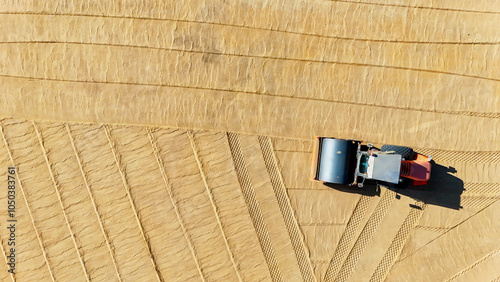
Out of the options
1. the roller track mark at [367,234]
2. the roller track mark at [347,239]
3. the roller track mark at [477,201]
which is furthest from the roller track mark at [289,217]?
the roller track mark at [477,201]

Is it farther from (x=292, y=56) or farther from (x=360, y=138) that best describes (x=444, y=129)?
(x=292, y=56)

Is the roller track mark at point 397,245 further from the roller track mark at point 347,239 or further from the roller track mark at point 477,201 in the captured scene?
the roller track mark at point 477,201

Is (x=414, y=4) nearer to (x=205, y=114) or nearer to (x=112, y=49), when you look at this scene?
(x=205, y=114)

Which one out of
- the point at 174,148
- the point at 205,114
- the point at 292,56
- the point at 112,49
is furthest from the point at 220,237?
the point at 112,49

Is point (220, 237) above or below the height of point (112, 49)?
below

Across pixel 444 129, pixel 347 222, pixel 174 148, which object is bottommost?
pixel 347 222
